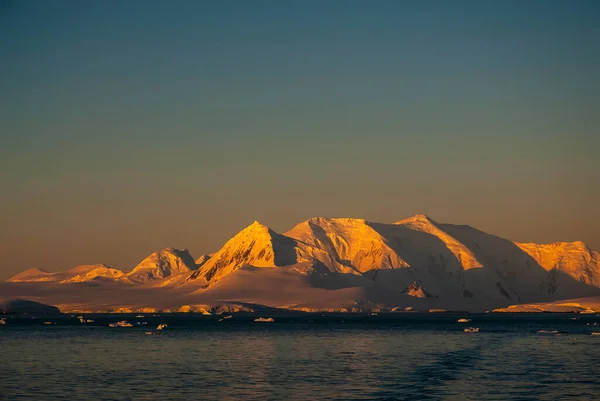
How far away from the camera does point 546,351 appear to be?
437ft

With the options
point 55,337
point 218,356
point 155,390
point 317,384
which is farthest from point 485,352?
point 55,337

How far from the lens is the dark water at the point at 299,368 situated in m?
82.8

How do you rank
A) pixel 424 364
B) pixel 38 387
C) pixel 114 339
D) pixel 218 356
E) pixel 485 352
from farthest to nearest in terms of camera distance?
pixel 114 339, pixel 485 352, pixel 218 356, pixel 424 364, pixel 38 387

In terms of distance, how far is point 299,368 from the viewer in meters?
107

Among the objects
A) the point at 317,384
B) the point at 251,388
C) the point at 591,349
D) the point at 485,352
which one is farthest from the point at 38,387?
the point at 591,349

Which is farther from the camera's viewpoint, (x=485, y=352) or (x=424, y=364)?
(x=485, y=352)

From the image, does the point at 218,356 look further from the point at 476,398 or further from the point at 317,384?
the point at 476,398

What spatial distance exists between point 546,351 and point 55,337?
9299 cm

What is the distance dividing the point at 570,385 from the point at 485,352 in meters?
43.7

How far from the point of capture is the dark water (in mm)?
82750

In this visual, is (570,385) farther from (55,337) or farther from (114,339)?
(55,337)

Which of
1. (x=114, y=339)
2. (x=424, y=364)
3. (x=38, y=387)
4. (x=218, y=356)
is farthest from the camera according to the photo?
(x=114, y=339)

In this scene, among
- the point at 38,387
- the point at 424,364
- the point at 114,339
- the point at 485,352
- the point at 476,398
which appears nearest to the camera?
the point at 476,398

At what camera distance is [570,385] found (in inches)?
3484
